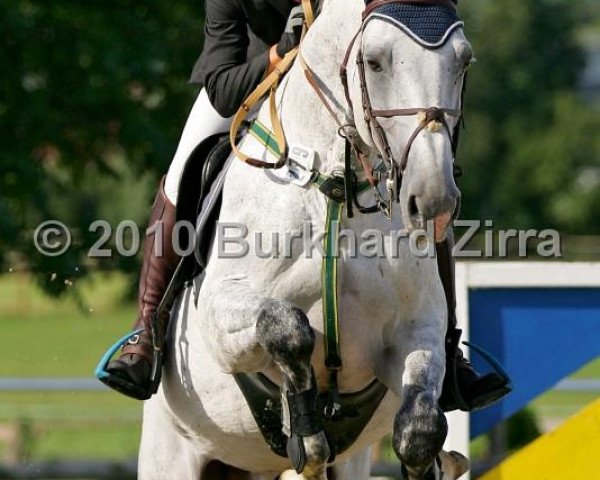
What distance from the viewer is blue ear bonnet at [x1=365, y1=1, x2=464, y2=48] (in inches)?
160

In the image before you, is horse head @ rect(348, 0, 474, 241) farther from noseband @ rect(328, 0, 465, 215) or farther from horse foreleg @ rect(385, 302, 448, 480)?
horse foreleg @ rect(385, 302, 448, 480)

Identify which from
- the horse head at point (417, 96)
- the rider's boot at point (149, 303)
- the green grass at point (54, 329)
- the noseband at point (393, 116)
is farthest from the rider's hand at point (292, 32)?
the green grass at point (54, 329)

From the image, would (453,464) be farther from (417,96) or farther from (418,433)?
(417,96)

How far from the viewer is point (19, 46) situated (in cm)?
957

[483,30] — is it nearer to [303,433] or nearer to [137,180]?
[137,180]

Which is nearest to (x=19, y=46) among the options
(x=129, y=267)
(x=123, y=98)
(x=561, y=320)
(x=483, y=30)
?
(x=123, y=98)

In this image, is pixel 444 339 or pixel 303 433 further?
pixel 444 339

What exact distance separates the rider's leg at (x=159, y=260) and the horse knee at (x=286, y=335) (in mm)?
899

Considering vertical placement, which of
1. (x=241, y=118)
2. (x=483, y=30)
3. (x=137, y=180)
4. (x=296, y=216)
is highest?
(x=483, y=30)

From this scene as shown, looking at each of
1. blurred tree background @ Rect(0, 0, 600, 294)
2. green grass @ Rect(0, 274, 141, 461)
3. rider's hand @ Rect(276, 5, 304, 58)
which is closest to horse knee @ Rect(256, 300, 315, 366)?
rider's hand @ Rect(276, 5, 304, 58)

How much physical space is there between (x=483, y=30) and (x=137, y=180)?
33.4m

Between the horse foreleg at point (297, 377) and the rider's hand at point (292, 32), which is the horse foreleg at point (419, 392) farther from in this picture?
the rider's hand at point (292, 32)

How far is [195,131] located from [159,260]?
18.8 inches

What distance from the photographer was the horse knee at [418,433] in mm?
4387
